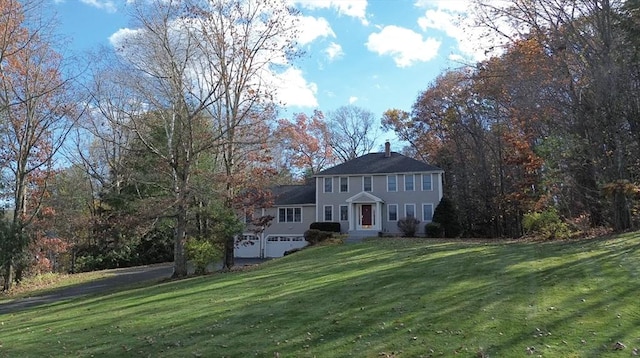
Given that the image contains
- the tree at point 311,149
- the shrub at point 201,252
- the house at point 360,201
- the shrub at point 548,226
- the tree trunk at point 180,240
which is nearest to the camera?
the shrub at point 548,226

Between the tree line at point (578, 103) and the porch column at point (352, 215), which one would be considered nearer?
the tree line at point (578, 103)

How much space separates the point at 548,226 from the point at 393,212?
1571 cm

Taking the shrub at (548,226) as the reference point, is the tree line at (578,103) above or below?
above

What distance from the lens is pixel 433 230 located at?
105 feet

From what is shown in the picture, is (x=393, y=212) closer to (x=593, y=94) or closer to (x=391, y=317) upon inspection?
(x=593, y=94)

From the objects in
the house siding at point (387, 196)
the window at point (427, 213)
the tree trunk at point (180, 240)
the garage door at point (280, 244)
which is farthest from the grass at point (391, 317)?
the garage door at point (280, 244)

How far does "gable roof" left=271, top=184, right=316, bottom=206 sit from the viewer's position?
38.9 meters

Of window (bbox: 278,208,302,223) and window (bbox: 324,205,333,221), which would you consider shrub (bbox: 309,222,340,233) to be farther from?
window (bbox: 278,208,302,223)

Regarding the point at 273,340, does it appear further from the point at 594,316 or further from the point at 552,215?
the point at 552,215

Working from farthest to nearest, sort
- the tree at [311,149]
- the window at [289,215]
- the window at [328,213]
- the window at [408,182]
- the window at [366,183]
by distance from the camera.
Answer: the tree at [311,149], the window at [289,215], the window at [328,213], the window at [366,183], the window at [408,182]

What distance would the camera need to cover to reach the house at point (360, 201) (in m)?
35.3

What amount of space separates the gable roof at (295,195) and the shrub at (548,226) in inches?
732

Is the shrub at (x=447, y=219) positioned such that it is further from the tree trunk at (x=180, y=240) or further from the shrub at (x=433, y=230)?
the tree trunk at (x=180, y=240)

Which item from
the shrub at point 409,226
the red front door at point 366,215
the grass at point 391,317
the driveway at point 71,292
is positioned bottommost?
the driveway at point 71,292
